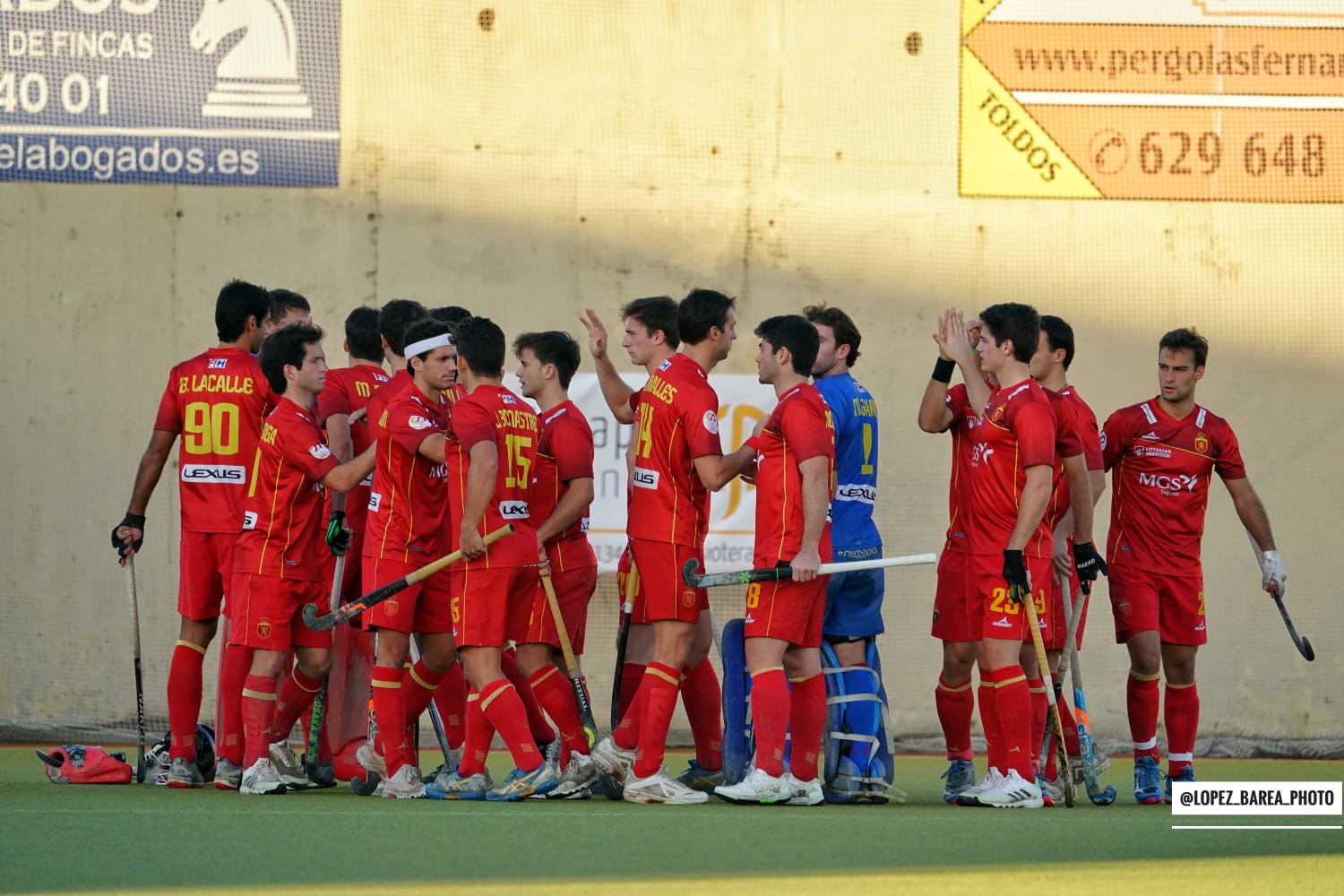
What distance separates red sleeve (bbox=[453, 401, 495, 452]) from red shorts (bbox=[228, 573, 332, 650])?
97cm

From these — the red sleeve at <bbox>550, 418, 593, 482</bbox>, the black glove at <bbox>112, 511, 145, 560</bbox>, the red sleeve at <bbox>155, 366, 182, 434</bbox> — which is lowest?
the black glove at <bbox>112, 511, 145, 560</bbox>

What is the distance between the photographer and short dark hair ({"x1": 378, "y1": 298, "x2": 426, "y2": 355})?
6.62 meters

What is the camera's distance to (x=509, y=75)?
9289mm

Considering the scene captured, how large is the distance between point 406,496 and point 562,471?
0.59 m

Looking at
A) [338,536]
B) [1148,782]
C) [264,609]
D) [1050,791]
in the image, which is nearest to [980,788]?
[1050,791]

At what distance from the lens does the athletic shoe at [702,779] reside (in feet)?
22.0

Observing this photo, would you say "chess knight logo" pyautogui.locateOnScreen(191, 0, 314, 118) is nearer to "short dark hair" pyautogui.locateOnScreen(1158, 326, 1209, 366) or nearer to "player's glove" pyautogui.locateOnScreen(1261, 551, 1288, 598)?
"short dark hair" pyautogui.locateOnScreen(1158, 326, 1209, 366)

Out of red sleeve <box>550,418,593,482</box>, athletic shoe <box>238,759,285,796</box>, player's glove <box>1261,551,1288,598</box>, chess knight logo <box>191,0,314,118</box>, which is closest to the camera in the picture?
athletic shoe <box>238,759,285,796</box>

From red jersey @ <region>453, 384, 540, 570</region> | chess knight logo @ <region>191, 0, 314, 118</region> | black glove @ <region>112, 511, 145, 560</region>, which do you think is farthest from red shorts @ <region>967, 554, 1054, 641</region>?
chess knight logo @ <region>191, 0, 314, 118</region>

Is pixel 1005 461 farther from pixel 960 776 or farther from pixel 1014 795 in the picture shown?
pixel 960 776

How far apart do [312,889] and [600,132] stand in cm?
601

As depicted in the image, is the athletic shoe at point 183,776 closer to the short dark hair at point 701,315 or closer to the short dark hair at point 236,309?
the short dark hair at point 236,309

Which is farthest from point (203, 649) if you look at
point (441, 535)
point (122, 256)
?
point (122, 256)

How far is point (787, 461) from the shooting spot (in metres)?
5.97
